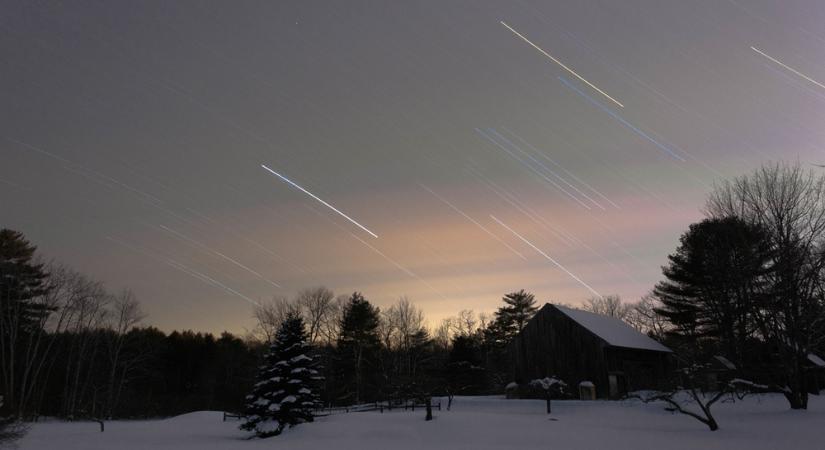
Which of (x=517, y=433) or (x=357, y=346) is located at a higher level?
(x=357, y=346)

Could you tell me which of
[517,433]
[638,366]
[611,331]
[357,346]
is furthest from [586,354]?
[357,346]

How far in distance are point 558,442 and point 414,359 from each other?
4610cm

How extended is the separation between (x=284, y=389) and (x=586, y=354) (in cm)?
2118

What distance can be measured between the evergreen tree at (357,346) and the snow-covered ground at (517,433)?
23.4 metres

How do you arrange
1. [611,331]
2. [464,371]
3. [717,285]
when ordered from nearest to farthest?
[717,285]
[611,331]
[464,371]

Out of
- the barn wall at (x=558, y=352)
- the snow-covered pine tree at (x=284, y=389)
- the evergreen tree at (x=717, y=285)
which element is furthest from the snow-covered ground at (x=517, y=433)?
the barn wall at (x=558, y=352)

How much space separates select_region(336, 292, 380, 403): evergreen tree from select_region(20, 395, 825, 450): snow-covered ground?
23.4 m

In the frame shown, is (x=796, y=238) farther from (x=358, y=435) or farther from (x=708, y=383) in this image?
(x=358, y=435)

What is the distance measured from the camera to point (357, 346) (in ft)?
177

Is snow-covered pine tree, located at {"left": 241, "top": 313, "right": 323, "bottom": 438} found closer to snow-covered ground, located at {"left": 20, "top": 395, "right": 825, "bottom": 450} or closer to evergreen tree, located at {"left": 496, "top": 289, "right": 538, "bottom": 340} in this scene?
snow-covered ground, located at {"left": 20, "top": 395, "right": 825, "bottom": 450}

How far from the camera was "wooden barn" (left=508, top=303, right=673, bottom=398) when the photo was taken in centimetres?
3569

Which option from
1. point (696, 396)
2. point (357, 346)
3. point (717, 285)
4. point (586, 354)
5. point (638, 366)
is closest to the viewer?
point (696, 396)

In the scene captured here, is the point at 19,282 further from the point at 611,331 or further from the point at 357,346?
the point at 611,331

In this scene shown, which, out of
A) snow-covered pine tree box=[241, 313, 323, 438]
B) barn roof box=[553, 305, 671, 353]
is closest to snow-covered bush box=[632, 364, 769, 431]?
barn roof box=[553, 305, 671, 353]
